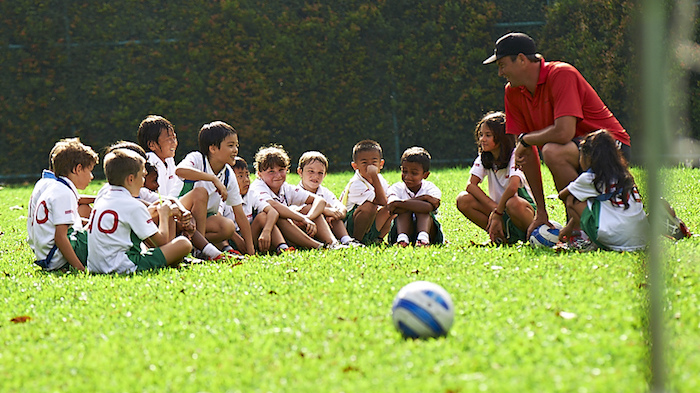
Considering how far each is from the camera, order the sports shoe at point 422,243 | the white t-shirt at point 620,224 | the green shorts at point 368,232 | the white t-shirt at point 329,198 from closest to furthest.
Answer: the white t-shirt at point 620,224 → the sports shoe at point 422,243 → the white t-shirt at point 329,198 → the green shorts at point 368,232

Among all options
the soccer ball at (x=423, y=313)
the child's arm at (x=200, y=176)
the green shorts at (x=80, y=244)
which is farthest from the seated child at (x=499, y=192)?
the green shorts at (x=80, y=244)

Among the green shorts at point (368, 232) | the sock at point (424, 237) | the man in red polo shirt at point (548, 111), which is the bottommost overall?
the green shorts at point (368, 232)

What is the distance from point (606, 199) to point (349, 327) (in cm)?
276

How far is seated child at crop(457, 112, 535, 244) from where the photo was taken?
637 cm

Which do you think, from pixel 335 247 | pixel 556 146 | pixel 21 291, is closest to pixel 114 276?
pixel 21 291

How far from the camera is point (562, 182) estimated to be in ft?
19.7

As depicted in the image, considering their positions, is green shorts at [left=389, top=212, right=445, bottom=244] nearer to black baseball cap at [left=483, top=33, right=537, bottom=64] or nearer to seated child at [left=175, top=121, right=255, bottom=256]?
seated child at [left=175, top=121, right=255, bottom=256]

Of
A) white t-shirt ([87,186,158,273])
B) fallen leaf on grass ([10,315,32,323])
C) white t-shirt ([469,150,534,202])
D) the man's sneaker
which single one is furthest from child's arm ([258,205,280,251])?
the man's sneaker

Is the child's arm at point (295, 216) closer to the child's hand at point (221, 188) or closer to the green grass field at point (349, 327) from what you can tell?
the child's hand at point (221, 188)

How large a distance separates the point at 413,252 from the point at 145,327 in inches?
100

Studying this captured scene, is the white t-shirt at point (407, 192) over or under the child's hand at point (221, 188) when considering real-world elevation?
under

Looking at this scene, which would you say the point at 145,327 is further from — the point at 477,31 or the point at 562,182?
the point at 477,31

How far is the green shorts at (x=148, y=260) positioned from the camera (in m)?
5.66

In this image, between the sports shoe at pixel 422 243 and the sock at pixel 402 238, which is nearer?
the sports shoe at pixel 422 243
